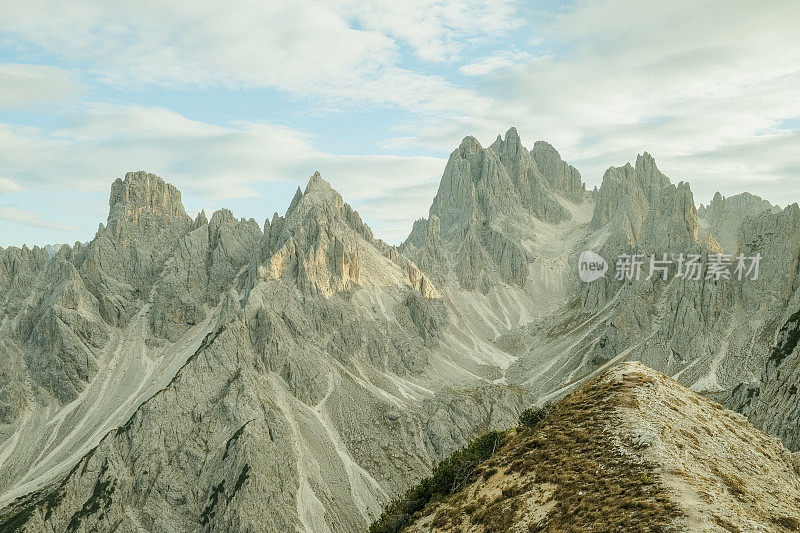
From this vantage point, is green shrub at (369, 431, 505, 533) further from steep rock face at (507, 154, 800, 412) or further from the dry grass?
steep rock face at (507, 154, 800, 412)

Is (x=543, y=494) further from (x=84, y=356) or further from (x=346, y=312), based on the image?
(x=84, y=356)

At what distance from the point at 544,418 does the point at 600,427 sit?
5.51 metres

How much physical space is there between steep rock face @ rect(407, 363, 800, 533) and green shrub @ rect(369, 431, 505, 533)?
1.59 m

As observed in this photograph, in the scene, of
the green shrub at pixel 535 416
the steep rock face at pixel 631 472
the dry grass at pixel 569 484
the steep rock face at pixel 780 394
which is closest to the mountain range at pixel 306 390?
the steep rock face at pixel 780 394

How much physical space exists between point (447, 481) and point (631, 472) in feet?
48.0

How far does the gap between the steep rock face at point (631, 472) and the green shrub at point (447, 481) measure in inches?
62.5

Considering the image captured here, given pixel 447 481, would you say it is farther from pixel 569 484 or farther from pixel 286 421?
pixel 286 421

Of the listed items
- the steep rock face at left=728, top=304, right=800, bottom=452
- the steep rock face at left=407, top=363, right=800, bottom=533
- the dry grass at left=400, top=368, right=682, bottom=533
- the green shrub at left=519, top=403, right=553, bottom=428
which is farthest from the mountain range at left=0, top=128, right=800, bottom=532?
the dry grass at left=400, top=368, right=682, bottom=533

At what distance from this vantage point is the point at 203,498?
12175 centimetres

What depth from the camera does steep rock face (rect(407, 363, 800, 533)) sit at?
21.3 m

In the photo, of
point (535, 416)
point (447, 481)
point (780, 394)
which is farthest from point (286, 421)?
point (535, 416)

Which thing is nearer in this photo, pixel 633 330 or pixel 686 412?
pixel 686 412

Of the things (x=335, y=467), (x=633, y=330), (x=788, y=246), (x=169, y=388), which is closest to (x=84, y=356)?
(x=169, y=388)

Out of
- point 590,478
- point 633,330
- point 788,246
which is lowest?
point 633,330
